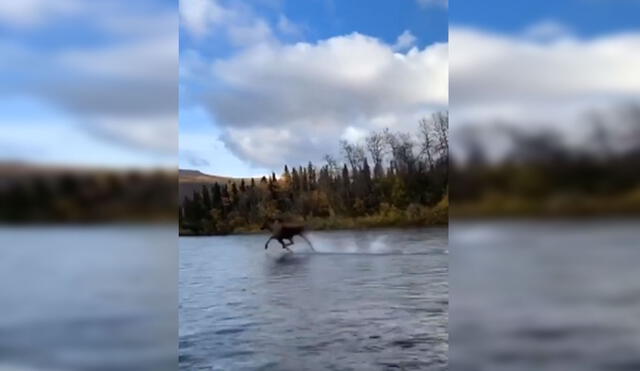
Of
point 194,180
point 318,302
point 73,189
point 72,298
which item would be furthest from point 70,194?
point 318,302

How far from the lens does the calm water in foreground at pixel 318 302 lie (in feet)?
9.70

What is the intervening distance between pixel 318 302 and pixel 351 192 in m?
0.57

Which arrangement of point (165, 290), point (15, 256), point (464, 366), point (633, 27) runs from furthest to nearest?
point (165, 290), point (15, 256), point (464, 366), point (633, 27)

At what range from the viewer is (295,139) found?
318 centimetres

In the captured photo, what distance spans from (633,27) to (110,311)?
242 cm

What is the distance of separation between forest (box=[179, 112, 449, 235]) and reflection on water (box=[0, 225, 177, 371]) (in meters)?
0.43

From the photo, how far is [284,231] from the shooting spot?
10.7ft

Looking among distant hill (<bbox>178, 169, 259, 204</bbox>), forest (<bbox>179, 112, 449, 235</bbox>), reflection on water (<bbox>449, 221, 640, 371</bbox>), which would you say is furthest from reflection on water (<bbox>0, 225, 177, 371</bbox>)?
reflection on water (<bbox>449, 221, 640, 371</bbox>)

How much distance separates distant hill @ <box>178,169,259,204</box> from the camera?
3.15 metres

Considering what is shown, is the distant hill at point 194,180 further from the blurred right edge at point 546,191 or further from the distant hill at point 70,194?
the blurred right edge at point 546,191

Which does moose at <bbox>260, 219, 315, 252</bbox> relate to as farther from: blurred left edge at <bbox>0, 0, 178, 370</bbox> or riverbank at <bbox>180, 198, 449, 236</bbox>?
blurred left edge at <bbox>0, 0, 178, 370</bbox>

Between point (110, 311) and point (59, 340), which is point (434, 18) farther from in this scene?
point (59, 340)

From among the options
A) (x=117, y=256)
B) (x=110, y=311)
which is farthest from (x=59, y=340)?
(x=117, y=256)

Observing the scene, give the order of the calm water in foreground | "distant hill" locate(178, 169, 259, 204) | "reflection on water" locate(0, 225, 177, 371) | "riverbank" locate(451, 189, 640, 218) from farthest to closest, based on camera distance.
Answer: "distant hill" locate(178, 169, 259, 204) < the calm water in foreground < "reflection on water" locate(0, 225, 177, 371) < "riverbank" locate(451, 189, 640, 218)
